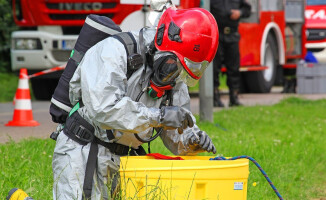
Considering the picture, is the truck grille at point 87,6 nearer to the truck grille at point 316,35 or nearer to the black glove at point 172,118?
the black glove at point 172,118

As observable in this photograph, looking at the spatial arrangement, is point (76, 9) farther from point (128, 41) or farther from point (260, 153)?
point (128, 41)

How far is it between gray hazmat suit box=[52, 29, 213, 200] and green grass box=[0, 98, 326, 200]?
0.63 meters

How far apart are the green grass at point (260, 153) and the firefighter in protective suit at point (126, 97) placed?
2.14 ft

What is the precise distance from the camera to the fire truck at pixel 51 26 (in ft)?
37.9

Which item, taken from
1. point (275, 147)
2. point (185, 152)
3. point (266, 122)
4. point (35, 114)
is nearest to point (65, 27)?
point (35, 114)

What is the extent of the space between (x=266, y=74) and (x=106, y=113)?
12.3 metres

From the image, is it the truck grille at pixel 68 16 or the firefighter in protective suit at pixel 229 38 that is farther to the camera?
the truck grille at pixel 68 16

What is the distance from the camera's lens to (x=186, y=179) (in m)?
3.62

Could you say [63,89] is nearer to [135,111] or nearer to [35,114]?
[135,111]

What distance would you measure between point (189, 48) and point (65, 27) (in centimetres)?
819

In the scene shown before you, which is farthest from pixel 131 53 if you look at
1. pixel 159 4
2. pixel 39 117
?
pixel 39 117

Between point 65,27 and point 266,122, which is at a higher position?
point 65,27

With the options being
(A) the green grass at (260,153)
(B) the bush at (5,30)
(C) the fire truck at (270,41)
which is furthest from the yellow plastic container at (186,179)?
(B) the bush at (5,30)

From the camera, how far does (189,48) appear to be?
394 cm
